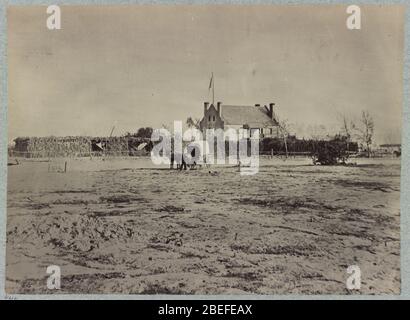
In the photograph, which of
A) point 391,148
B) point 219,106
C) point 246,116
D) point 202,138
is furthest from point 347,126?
point 202,138

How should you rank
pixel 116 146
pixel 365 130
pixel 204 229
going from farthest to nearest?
1. pixel 116 146
2. pixel 365 130
3. pixel 204 229

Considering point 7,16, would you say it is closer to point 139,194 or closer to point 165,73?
point 165,73

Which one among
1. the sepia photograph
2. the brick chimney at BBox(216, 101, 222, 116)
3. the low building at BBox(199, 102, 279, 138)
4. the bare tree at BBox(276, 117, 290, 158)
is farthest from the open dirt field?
the brick chimney at BBox(216, 101, 222, 116)

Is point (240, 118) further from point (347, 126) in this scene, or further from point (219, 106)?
point (347, 126)

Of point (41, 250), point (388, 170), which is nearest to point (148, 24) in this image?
point (41, 250)

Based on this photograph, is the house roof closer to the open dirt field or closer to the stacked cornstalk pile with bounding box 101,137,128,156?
the open dirt field

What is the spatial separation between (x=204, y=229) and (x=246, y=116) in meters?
1.25

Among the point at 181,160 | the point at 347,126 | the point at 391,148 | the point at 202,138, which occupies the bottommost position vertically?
the point at 181,160

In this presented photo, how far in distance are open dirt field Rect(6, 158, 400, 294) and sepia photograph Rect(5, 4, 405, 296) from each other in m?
0.01

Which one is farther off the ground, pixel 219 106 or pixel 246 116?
pixel 219 106

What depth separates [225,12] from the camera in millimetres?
4824

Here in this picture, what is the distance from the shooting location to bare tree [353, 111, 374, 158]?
4875mm

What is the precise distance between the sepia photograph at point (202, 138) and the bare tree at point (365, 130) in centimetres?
1

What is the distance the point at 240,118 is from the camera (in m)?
4.96
